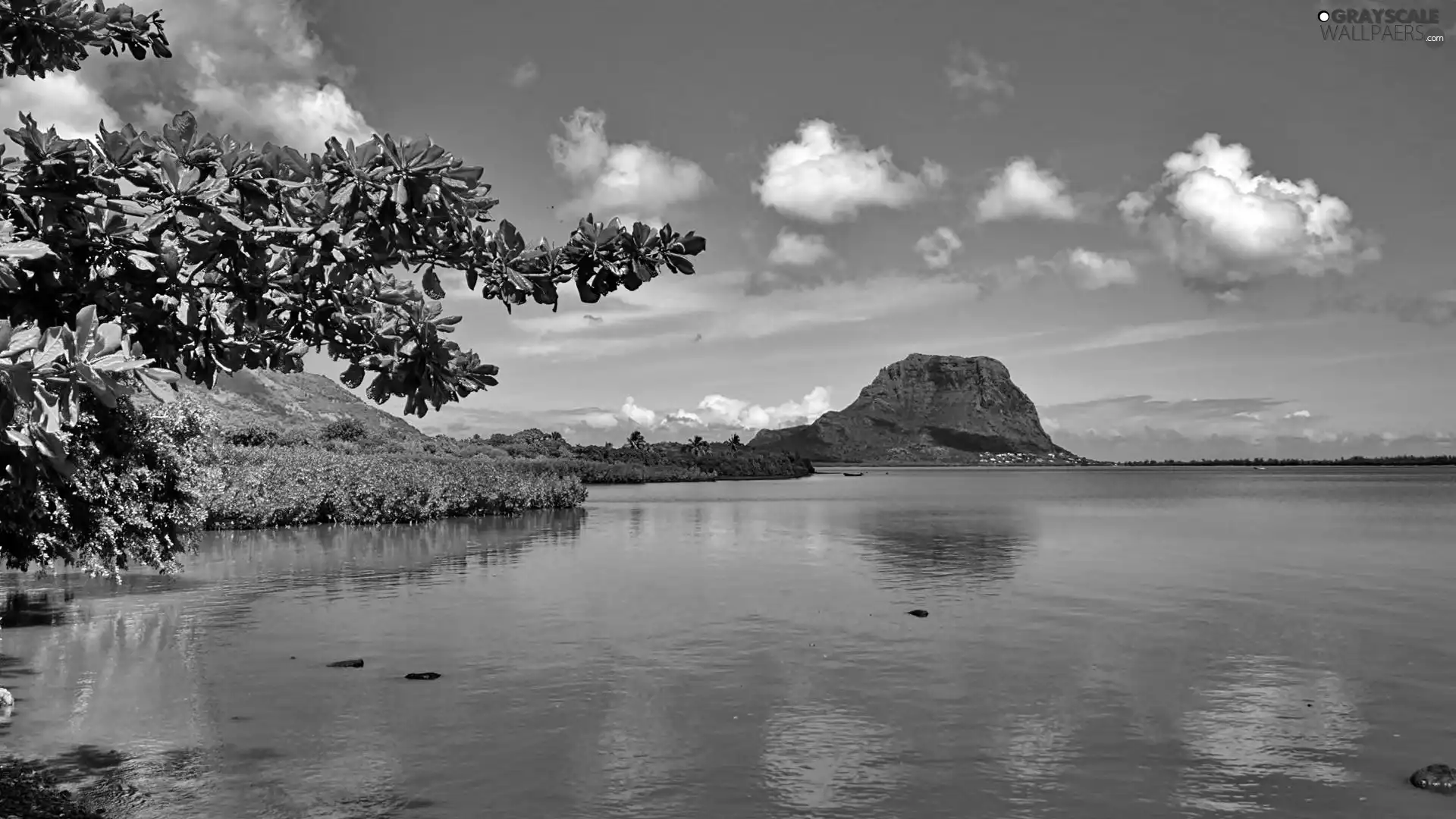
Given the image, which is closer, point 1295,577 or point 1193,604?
point 1193,604

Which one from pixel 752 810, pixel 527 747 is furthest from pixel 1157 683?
pixel 527 747

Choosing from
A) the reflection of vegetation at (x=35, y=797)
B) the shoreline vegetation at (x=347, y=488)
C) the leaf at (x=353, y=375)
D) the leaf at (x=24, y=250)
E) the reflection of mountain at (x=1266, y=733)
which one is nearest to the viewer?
the leaf at (x=24, y=250)

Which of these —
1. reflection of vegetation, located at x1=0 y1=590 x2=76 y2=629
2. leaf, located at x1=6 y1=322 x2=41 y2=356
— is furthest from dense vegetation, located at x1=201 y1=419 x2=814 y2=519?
leaf, located at x1=6 y1=322 x2=41 y2=356

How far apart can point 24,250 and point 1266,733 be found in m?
18.2

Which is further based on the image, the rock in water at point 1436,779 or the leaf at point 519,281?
the rock in water at point 1436,779

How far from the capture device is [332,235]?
592 cm

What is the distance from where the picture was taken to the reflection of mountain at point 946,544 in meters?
38.6

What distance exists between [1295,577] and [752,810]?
3225 centimetres

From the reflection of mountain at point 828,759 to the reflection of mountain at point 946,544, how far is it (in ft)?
63.6

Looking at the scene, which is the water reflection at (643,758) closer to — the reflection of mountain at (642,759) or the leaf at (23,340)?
the reflection of mountain at (642,759)

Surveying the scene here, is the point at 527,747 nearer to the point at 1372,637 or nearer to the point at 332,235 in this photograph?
the point at 332,235

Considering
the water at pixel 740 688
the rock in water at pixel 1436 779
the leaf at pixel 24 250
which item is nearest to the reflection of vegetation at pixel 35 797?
the water at pixel 740 688

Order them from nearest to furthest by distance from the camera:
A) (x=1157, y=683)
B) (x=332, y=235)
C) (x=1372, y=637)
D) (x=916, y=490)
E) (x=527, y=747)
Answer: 1. (x=332, y=235)
2. (x=527, y=747)
3. (x=1157, y=683)
4. (x=1372, y=637)
5. (x=916, y=490)

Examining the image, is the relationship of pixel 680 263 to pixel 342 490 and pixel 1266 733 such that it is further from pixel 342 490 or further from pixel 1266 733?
pixel 342 490
